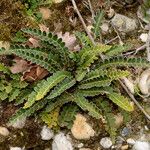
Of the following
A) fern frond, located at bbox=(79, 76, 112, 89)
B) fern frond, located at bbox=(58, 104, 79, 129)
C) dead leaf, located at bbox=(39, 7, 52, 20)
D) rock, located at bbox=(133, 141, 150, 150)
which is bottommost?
rock, located at bbox=(133, 141, 150, 150)

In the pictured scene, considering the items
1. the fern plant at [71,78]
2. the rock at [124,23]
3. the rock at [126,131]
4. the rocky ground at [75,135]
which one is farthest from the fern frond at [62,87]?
the rock at [124,23]

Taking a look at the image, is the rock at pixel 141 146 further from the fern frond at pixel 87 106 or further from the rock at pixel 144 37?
the rock at pixel 144 37

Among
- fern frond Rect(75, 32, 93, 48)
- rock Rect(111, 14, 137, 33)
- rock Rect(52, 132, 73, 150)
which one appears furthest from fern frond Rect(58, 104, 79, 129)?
rock Rect(111, 14, 137, 33)

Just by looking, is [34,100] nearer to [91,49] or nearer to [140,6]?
[91,49]

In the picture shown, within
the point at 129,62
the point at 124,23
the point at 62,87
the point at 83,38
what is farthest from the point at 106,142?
the point at 124,23

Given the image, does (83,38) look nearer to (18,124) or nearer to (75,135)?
(75,135)

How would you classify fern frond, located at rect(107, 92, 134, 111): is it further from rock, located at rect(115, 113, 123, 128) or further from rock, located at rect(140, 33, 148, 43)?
rock, located at rect(140, 33, 148, 43)
